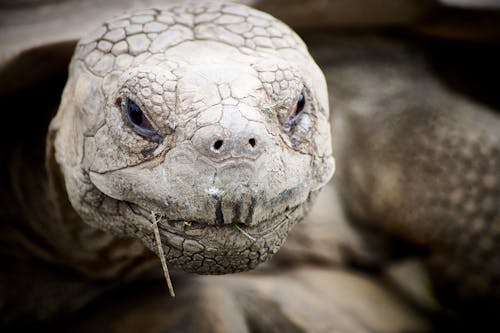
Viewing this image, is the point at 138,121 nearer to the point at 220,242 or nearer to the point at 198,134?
the point at 198,134

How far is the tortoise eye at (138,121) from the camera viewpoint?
1230mm

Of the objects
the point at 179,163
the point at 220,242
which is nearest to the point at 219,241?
the point at 220,242

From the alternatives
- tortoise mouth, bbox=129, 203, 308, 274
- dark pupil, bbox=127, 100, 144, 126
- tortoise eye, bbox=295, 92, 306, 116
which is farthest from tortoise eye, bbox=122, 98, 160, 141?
tortoise eye, bbox=295, 92, 306, 116

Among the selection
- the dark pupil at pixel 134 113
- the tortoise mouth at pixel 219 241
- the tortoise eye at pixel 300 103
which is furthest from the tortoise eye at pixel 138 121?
the tortoise eye at pixel 300 103

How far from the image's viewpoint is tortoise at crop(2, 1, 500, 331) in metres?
1.13

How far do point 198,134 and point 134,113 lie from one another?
245mm

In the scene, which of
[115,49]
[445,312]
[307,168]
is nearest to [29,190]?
[115,49]

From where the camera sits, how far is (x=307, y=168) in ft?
4.24

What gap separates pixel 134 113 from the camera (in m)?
1.27

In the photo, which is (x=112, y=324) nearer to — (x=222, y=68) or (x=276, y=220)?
(x=276, y=220)

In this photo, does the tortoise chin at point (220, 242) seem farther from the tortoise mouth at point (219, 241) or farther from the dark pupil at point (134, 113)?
the dark pupil at point (134, 113)

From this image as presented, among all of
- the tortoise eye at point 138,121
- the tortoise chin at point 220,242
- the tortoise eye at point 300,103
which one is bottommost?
the tortoise chin at point 220,242

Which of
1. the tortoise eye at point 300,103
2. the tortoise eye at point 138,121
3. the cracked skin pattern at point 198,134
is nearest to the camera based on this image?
the cracked skin pattern at point 198,134

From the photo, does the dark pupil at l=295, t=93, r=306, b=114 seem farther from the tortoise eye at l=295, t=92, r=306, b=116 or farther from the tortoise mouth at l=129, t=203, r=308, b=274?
the tortoise mouth at l=129, t=203, r=308, b=274
